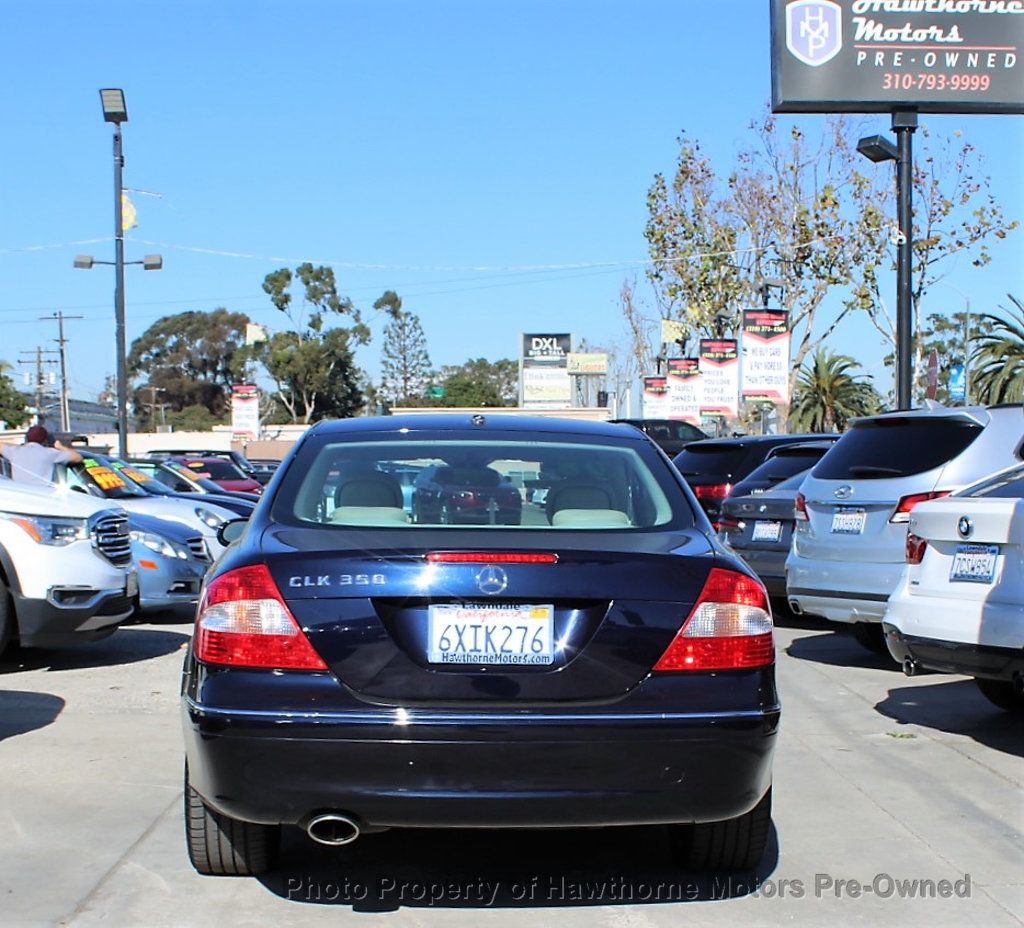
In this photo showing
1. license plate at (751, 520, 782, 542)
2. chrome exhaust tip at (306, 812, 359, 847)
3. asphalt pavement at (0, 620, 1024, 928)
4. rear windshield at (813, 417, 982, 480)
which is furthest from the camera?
license plate at (751, 520, 782, 542)

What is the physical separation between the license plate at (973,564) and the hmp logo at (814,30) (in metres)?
14.6

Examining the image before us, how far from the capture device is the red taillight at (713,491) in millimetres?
13406

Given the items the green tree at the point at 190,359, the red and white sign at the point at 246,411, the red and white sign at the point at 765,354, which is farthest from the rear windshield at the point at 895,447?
the green tree at the point at 190,359

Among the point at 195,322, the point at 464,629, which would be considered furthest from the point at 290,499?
the point at 195,322

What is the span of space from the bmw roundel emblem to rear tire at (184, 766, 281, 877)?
4.14ft

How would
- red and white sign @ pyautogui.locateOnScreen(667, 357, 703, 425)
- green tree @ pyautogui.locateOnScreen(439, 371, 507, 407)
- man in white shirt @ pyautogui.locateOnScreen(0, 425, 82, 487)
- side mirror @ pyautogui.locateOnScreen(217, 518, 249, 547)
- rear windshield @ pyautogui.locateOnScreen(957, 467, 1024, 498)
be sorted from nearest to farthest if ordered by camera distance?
side mirror @ pyautogui.locateOnScreen(217, 518, 249, 547) < rear windshield @ pyautogui.locateOnScreen(957, 467, 1024, 498) < man in white shirt @ pyautogui.locateOnScreen(0, 425, 82, 487) < red and white sign @ pyautogui.locateOnScreen(667, 357, 703, 425) < green tree @ pyautogui.locateOnScreen(439, 371, 507, 407)

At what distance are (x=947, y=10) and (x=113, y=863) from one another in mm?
18520

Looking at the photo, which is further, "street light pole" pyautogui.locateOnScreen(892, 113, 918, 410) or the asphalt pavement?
"street light pole" pyautogui.locateOnScreen(892, 113, 918, 410)

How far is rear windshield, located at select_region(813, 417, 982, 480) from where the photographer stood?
8430 millimetres

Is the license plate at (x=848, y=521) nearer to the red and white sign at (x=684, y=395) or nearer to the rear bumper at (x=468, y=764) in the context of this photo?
the rear bumper at (x=468, y=764)

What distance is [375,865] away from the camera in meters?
4.73

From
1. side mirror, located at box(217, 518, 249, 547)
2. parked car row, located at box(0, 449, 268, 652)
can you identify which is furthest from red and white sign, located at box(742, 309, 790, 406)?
side mirror, located at box(217, 518, 249, 547)

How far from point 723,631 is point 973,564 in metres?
2.88

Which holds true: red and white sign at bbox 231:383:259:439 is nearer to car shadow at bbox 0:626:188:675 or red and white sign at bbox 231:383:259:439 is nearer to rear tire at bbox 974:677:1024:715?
car shadow at bbox 0:626:188:675
